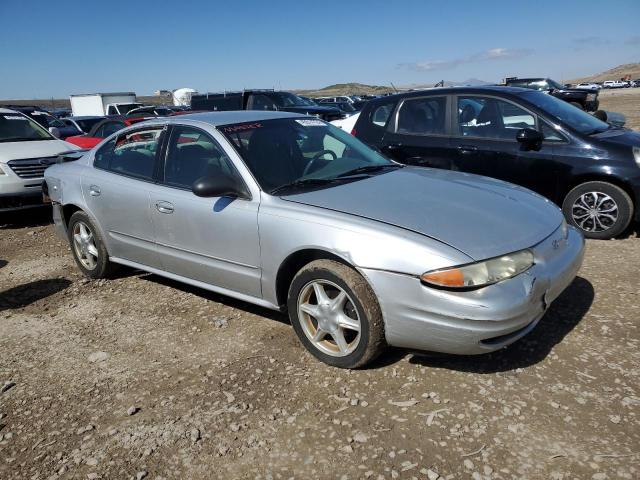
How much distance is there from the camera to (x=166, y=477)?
2.42 metres

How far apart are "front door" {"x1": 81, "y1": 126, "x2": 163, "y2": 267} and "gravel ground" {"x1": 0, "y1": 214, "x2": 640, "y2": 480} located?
62cm

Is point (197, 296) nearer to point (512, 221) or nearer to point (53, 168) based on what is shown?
point (53, 168)

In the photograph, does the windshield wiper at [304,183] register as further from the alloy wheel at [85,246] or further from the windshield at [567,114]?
the windshield at [567,114]

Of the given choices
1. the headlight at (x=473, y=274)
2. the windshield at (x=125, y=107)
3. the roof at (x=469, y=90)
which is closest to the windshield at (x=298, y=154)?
the headlight at (x=473, y=274)

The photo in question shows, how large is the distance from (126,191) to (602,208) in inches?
183

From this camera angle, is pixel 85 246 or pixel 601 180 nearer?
pixel 85 246

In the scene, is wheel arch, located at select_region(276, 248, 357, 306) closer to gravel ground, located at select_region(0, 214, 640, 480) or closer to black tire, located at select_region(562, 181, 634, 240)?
gravel ground, located at select_region(0, 214, 640, 480)

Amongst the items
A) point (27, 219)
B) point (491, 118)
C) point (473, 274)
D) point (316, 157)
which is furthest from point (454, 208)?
point (27, 219)

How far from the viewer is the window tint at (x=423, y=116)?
6.19m

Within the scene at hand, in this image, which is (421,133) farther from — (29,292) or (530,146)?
(29,292)

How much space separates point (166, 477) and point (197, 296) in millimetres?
2245

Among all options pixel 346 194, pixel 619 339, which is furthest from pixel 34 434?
pixel 619 339

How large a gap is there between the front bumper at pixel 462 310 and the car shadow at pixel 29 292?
3497 mm

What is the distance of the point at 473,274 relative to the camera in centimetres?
270
